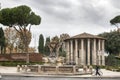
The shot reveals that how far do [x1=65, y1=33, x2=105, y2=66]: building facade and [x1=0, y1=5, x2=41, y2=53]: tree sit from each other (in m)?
9.84

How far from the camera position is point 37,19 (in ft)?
261

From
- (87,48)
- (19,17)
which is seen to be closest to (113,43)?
(87,48)

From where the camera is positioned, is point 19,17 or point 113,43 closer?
point 19,17

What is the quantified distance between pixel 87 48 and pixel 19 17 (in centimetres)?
1637

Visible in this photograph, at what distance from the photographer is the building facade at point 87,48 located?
263 ft

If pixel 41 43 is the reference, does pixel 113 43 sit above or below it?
below

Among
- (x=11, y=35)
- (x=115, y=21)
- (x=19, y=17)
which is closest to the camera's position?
(x=19, y=17)

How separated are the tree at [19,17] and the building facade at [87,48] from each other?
9.84m

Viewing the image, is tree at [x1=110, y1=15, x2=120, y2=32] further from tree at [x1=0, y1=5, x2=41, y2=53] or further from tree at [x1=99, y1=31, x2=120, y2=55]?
tree at [x1=0, y1=5, x2=41, y2=53]

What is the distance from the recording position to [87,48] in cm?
8156

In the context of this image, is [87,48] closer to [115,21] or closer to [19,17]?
[19,17]

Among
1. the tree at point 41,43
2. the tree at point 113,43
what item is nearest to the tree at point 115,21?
the tree at point 113,43

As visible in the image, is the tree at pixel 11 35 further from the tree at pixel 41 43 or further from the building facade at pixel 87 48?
the tree at pixel 41 43

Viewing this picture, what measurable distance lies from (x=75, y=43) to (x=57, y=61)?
1075 inches
